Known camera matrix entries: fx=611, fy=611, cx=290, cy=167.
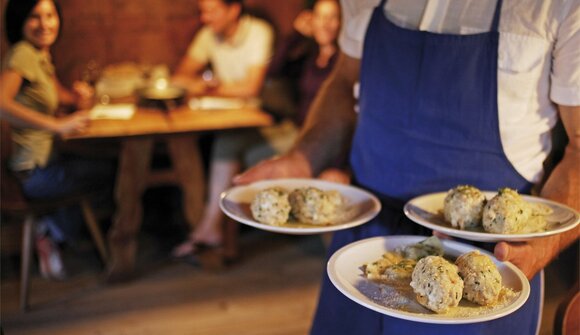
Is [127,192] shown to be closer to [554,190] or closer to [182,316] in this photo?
[182,316]

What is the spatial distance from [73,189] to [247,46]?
1363 millimetres

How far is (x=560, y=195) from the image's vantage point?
1.19 metres

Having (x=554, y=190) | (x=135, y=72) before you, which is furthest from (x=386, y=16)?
(x=135, y=72)

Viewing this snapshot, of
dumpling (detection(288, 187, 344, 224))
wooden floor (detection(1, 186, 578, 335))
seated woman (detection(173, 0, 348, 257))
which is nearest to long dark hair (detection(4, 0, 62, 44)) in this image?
wooden floor (detection(1, 186, 578, 335))

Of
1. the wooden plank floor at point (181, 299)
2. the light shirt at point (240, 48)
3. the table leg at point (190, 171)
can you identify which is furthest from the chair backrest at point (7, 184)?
the light shirt at point (240, 48)

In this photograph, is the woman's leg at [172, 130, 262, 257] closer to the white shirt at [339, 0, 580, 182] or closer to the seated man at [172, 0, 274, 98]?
the seated man at [172, 0, 274, 98]

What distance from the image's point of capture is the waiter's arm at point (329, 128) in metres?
1.54

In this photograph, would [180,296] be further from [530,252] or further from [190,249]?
[530,252]

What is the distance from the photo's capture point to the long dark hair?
250 cm

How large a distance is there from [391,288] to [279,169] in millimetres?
553

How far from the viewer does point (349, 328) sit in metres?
1.32

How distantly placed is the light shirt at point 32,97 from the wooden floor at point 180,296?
536 millimetres

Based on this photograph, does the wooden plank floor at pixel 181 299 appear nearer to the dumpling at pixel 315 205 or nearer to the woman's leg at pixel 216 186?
the woman's leg at pixel 216 186

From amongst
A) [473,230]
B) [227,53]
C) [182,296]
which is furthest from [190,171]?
[473,230]
